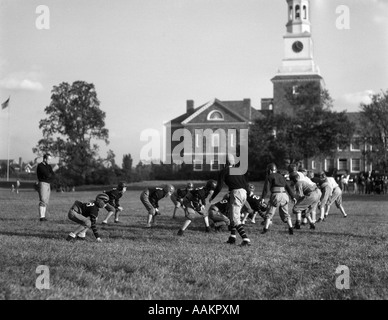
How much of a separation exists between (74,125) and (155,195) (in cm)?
4370

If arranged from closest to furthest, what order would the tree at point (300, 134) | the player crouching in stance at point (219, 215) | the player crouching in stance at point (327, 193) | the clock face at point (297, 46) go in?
1. the player crouching in stance at point (219, 215)
2. the player crouching in stance at point (327, 193)
3. the tree at point (300, 134)
4. the clock face at point (297, 46)

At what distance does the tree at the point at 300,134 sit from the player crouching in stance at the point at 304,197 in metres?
30.2

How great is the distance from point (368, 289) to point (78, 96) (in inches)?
2059

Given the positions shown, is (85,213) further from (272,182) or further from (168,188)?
(272,182)

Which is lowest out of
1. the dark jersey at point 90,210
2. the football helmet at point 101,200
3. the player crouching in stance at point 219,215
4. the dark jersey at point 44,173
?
the player crouching in stance at point 219,215

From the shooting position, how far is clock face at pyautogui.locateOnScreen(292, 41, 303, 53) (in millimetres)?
73688

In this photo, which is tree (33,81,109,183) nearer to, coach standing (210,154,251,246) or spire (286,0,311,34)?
spire (286,0,311,34)

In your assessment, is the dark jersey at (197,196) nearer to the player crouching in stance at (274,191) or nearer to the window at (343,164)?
the player crouching in stance at (274,191)

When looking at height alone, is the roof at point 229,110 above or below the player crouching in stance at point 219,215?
above

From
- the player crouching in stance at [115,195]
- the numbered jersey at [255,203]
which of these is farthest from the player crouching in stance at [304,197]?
the player crouching in stance at [115,195]

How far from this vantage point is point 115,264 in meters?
8.52

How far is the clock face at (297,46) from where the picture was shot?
73688mm

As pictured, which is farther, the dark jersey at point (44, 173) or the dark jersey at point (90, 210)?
the dark jersey at point (44, 173)
